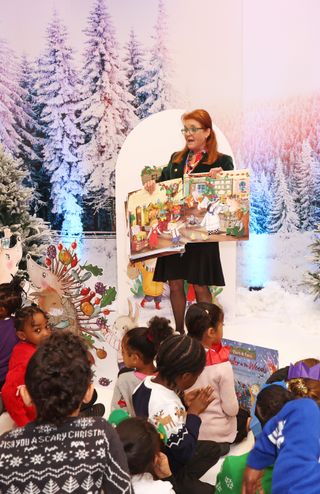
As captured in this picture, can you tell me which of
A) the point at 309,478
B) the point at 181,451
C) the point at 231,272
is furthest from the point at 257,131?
the point at 309,478

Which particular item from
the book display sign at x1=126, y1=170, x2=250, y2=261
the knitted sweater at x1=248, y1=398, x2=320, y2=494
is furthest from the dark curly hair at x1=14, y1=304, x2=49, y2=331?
the knitted sweater at x1=248, y1=398, x2=320, y2=494

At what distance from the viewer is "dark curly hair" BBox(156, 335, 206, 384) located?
225 cm

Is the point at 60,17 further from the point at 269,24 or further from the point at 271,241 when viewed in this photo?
the point at 271,241

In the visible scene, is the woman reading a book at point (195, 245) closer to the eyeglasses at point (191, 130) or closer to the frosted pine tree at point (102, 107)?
the eyeglasses at point (191, 130)

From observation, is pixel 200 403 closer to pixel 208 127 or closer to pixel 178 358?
pixel 178 358

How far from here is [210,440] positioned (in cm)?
277

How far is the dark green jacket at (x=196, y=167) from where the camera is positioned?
4281 mm

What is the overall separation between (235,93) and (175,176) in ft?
3.61

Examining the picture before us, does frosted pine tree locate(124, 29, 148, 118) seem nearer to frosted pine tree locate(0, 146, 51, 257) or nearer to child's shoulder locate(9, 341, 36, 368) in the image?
frosted pine tree locate(0, 146, 51, 257)

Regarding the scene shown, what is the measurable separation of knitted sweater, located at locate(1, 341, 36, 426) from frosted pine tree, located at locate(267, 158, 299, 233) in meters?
2.86

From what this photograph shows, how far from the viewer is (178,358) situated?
2266mm

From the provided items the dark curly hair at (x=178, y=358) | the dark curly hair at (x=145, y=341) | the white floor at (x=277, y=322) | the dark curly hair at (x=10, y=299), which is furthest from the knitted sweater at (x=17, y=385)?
the white floor at (x=277, y=322)

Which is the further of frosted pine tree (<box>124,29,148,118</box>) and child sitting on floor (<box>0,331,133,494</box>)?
frosted pine tree (<box>124,29,148,118</box>)

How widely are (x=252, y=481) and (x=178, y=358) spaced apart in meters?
0.55
